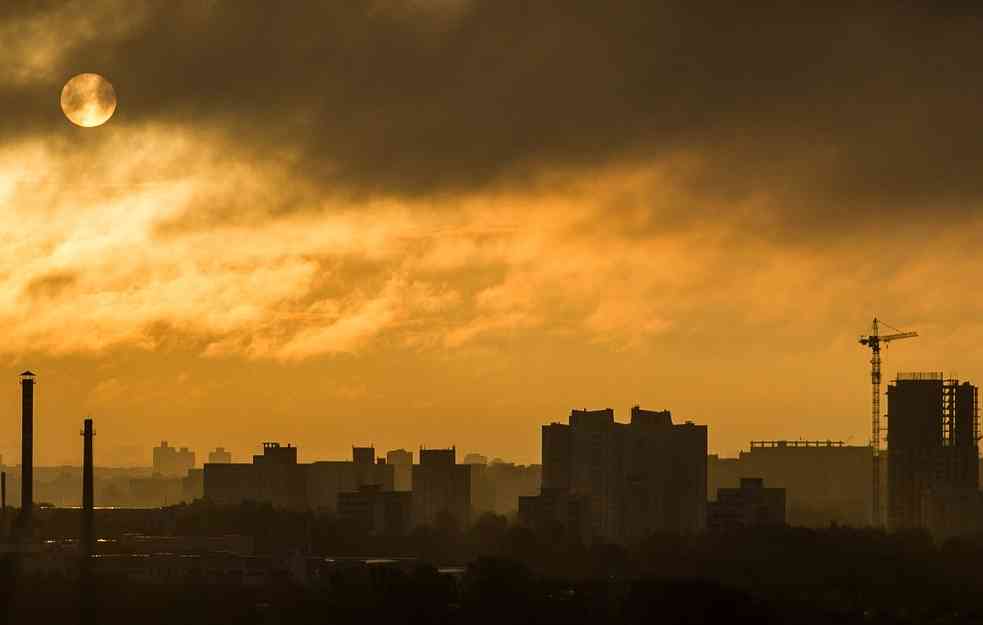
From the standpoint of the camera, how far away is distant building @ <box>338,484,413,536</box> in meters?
153

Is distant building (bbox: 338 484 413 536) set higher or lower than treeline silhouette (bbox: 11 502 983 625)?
higher

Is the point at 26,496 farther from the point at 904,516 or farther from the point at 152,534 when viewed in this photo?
the point at 904,516

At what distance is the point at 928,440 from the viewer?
17962cm

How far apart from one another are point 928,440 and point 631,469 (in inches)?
1059

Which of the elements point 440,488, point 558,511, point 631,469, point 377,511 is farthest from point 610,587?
point 440,488

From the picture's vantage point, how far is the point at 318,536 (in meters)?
144

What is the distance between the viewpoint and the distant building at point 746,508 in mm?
148375

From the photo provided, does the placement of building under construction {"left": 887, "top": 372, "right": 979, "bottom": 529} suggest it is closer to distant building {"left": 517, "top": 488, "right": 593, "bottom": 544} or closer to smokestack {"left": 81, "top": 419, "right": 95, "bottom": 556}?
distant building {"left": 517, "top": 488, "right": 593, "bottom": 544}

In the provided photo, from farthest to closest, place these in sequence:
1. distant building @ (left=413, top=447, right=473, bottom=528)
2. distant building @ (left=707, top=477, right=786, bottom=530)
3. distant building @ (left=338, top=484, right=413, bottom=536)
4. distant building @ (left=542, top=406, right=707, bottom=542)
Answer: distant building @ (left=413, top=447, right=473, bottom=528) → distant building @ (left=542, top=406, right=707, bottom=542) → distant building @ (left=338, top=484, right=413, bottom=536) → distant building @ (left=707, top=477, right=786, bottom=530)

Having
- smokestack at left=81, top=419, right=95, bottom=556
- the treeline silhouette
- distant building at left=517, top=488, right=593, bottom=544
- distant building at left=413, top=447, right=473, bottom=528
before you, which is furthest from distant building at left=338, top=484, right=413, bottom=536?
smokestack at left=81, top=419, right=95, bottom=556

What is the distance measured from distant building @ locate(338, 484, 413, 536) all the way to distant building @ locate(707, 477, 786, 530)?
73.9 feet

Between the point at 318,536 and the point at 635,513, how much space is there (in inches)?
1203

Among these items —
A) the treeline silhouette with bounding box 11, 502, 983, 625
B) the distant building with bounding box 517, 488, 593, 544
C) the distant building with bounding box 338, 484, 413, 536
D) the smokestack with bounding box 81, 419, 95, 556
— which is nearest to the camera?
the treeline silhouette with bounding box 11, 502, 983, 625

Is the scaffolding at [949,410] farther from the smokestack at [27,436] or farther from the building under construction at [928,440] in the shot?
the smokestack at [27,436]
